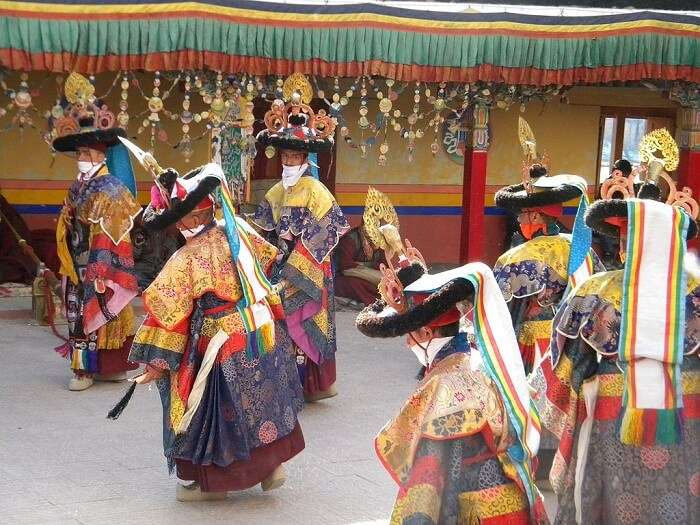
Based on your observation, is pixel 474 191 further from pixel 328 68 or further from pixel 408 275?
pixel 408 275

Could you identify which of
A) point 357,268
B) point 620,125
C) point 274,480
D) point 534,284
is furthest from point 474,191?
point 274,480

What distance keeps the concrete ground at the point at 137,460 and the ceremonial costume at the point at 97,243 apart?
0.29 m

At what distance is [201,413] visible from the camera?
19.1ft

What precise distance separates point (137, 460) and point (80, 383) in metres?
1.73

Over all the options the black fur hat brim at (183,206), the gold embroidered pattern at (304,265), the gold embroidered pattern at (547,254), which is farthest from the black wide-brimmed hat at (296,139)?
the black fur hat brim at (183,206)

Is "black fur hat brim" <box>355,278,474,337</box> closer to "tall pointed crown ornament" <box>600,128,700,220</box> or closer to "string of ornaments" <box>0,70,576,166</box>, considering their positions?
"tall pointed crown ornament" <box>600,128,700,220</box>

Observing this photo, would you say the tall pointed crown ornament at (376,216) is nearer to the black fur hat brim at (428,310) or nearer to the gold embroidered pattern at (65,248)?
the black fur hat brim at (428,310)

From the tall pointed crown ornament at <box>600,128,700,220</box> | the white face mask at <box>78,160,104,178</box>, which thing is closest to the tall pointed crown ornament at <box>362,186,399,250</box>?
the tall pointed crown ornament at <box>600,128,700,220</box>

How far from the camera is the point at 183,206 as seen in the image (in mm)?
5672

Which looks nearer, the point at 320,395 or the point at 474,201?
the point at 320,395

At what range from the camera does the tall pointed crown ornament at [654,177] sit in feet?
16.3

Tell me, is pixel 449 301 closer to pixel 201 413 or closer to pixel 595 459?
pixel 595 459

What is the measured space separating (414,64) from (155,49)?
2.23 m

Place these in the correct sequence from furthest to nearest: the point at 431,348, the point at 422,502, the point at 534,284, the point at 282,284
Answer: the point at 282,284 → the point at 534,284 → the point at 431,348 → the point at 422,502
